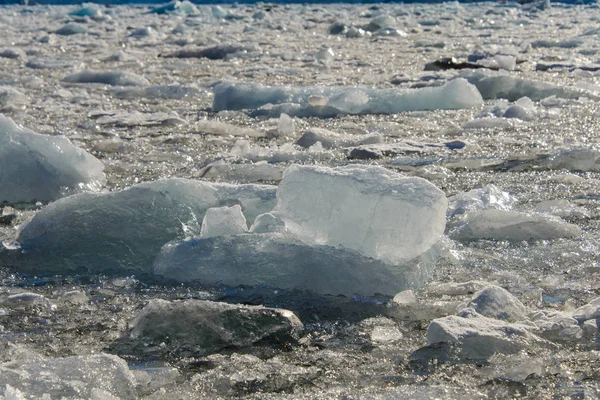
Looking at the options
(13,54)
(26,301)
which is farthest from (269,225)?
(13,54)

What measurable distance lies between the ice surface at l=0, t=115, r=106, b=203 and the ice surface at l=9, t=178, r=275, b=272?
566 millimetres

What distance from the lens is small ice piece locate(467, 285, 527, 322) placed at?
168 cm

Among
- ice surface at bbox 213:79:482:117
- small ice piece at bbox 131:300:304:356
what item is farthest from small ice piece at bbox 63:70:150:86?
small ice piece at bbox 131:300:304:356

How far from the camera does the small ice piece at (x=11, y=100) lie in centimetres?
474

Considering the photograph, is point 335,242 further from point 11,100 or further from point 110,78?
point 110,78

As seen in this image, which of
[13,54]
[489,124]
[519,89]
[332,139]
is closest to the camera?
[332,139]

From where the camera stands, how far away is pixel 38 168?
9.28ft

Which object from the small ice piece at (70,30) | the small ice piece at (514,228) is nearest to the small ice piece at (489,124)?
Answer: the small ice piece at (514,228)

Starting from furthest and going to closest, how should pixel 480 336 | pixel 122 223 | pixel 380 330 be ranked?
pixel 122 223 < pixel 380 330 < pixel 480 336

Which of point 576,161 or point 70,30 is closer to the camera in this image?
point 576,161

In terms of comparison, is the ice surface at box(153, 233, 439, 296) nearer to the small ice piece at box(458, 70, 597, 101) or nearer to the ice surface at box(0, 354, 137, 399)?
the ice surface at box(0, 354, 137, 399)

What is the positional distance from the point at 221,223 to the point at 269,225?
117mm

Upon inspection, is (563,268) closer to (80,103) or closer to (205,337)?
(205,337)

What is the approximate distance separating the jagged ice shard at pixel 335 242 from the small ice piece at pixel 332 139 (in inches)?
66.1
